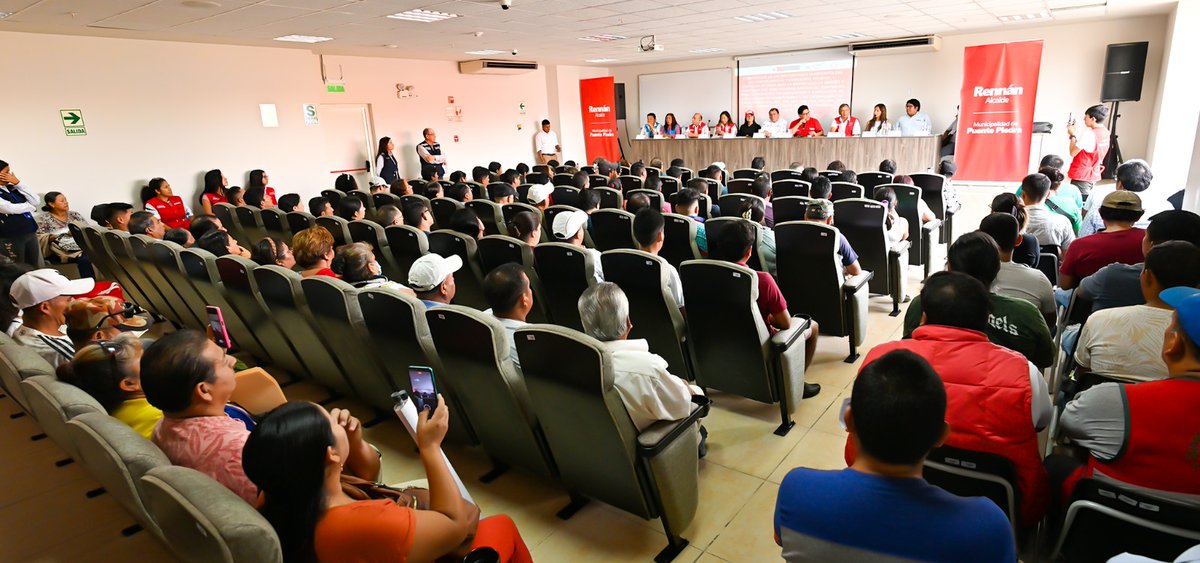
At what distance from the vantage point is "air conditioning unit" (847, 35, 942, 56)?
1117 cm

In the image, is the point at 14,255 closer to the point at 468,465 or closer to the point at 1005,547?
the point at 468,465

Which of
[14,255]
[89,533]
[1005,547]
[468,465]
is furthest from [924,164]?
[14,255]

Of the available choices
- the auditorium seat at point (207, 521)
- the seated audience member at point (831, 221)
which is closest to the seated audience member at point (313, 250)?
the auditorium seat at point (207, 521)

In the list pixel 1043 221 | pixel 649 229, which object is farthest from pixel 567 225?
pixel 1043 221

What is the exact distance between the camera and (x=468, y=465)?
3.14 meters

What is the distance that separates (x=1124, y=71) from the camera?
9609 millimetres

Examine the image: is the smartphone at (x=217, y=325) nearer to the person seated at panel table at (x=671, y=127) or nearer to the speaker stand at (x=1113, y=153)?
the speaker stand at (x=1113, y=153)

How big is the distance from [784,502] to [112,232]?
6.11 m

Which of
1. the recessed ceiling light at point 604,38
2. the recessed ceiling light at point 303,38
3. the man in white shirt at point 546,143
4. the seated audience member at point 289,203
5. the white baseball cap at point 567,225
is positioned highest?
the recessed ceiling light at point 303,38

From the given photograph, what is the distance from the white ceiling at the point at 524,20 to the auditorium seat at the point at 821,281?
4142mm

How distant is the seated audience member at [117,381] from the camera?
2.14 meters

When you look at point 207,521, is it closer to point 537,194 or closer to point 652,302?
point 652,302

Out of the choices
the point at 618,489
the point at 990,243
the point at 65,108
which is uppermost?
the point at 65,108

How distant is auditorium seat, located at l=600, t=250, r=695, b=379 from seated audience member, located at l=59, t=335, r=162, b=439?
6.77 ft
